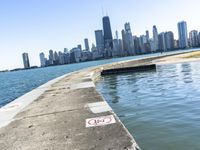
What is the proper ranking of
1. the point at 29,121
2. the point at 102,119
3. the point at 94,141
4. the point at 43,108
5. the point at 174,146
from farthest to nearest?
the point at 43,108, the point at 29,121, the point at 102,119, the point at 174,146, the point at 94,141

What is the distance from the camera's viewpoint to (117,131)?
8391 millimetres

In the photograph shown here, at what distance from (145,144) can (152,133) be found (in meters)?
1.16

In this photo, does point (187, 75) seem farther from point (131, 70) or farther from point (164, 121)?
point (164, 121)

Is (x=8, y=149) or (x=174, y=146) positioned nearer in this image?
(x=8, y=149)

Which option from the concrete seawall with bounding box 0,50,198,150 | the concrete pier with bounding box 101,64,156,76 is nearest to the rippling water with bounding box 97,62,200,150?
the concrete seawall with bounding box 0,50,198,150

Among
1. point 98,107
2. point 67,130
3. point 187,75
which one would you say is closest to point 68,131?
point 67,130

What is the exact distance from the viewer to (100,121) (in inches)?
387

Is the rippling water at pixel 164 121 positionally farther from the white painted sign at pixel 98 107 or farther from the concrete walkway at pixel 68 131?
the concrete walkway at pixel 68 131

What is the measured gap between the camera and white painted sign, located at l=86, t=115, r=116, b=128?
31.2ft

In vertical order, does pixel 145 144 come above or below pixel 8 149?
below

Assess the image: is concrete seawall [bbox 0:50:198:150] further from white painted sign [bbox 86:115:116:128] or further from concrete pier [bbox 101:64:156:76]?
concrete pier [bbox 101:64:156:76]

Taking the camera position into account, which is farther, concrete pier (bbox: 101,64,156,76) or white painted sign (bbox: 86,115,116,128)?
concrete pier (bbox: 101,64,156,76)

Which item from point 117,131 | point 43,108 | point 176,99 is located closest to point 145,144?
point 117,131

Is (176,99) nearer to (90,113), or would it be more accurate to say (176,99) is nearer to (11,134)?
(90,113)
